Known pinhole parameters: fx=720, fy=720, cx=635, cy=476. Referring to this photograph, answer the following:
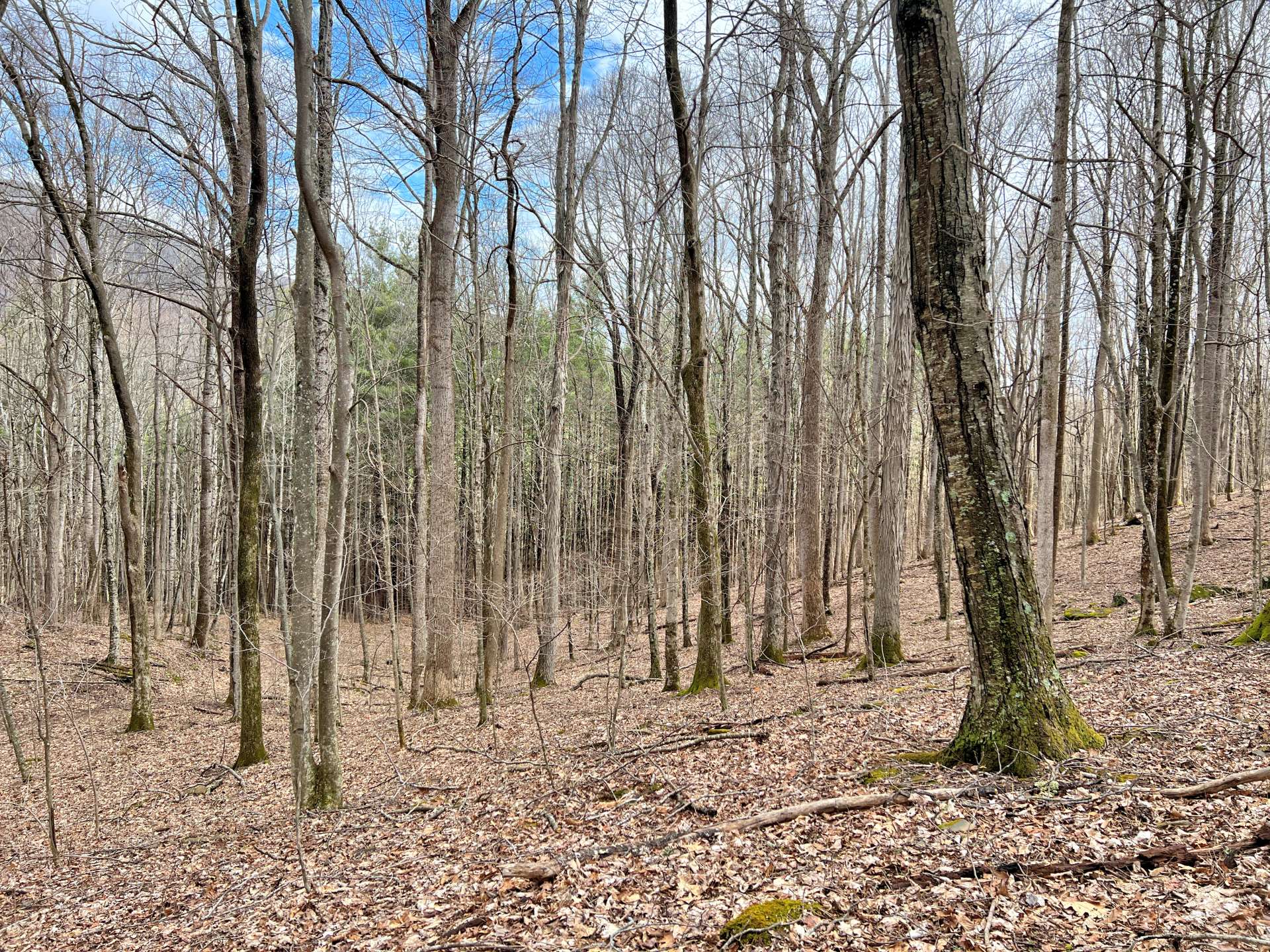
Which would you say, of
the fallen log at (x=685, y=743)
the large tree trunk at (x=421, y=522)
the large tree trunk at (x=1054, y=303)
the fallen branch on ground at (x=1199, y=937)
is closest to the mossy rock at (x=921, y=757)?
the fallen log at (x=685, y=743)

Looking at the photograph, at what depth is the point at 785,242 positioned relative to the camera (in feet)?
36.7

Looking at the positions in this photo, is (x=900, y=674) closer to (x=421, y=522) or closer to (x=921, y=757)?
(x=921, y=757)

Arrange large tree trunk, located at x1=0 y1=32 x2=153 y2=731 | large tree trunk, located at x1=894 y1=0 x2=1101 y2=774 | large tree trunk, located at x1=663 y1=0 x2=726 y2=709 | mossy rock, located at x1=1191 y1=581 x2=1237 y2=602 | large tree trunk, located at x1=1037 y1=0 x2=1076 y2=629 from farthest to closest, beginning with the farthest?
1. mossy rock, located at x1=1191 y1=581 x2=1237 y2=602
2. large tree trunk, located at x1=0 y1=32 x2=153 y2=731
3. large tree trunk, located at x1=663 y1=0 x2=726 y2=709
4. large tree trunk, located at x1=1037 y1=0 x2=1076 y2=629
5. large tree trunk, located at x1=894 y1=0 x2=1101 y2=774

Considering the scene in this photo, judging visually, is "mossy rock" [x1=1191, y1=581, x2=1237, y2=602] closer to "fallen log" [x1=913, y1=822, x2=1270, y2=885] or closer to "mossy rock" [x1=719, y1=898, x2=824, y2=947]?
"fallen log" [x1=913, y1=822, x2=1270, y2=885]

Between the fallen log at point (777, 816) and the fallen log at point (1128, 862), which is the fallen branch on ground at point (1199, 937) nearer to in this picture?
the fallen log at point (1128, 862)

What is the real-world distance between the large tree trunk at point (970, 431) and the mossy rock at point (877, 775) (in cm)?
34

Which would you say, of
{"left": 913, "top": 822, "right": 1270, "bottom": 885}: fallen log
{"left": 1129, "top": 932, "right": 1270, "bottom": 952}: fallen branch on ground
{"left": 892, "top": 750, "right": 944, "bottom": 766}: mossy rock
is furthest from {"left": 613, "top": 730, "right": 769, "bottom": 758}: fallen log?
{"left": 1129, "top": 932, "right": 1270, "bottom": 952}: fallen branch on ground

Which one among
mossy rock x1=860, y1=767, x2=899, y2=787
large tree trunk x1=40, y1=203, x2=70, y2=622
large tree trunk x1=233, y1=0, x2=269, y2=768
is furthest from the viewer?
large tree trunk x1=40, y1=203, x2=70, y2=622

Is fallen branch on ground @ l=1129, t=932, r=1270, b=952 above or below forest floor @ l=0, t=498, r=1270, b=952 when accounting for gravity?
above

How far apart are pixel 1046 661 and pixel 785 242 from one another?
28.2 ft

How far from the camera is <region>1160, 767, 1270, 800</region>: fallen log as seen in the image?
3.29 m

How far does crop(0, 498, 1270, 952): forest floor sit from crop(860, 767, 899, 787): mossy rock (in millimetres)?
33

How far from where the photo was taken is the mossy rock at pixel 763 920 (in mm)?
2777

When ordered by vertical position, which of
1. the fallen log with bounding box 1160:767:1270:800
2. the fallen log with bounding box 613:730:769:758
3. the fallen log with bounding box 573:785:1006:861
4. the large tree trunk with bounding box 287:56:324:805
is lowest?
the fallen log with bounding box 613:730:769:758
